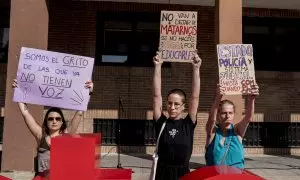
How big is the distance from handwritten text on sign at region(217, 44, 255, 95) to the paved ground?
4.00 m

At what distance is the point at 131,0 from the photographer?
12.8m

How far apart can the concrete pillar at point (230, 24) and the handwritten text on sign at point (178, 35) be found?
3.77m

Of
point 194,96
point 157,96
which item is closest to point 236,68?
point 194,96

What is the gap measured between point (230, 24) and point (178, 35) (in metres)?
3.96

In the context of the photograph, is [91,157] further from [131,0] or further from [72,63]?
[131,0]

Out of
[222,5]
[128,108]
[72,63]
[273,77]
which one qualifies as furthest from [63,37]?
[72,63]

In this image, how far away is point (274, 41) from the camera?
13641mm

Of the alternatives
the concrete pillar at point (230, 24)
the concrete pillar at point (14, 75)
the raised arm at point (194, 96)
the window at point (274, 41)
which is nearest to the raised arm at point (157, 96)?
the raised arm at point (194, 96)

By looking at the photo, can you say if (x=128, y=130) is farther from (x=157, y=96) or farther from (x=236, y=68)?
(x=157, y=96)

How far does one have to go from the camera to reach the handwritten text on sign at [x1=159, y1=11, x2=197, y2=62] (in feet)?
18.6

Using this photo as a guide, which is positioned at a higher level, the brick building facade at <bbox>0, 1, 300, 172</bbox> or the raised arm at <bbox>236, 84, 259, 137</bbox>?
the brick building facade at <bbox>0, 1, 300, 172</bbox>

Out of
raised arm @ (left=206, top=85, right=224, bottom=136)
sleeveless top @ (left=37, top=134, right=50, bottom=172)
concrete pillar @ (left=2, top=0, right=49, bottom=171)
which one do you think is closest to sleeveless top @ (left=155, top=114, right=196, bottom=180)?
raised arm @ (left=206, top=85, right=224, bottom=136)

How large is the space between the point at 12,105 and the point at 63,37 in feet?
13.3

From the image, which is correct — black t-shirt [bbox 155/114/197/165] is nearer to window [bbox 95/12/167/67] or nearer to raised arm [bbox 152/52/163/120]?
raised arm [bbox 152/52/163/120]
